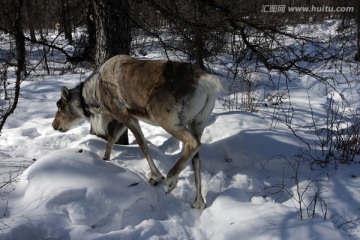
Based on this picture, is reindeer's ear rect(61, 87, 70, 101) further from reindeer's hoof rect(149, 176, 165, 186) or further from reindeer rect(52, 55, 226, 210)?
reindeer's hoof rect(149, 176, 165, 186)

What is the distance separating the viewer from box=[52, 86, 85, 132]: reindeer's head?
5211 millimetres

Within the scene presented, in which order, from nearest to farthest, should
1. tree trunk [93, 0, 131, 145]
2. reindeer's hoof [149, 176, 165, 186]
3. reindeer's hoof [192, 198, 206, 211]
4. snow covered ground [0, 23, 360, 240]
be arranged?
snow covered ground [0, 23, 360, 240] < reindeer's hoof [192, 198, 206, 211] < reindeer's hoof [149, 176, 165, 186] < tree trunk [93, 0, 131, 145]

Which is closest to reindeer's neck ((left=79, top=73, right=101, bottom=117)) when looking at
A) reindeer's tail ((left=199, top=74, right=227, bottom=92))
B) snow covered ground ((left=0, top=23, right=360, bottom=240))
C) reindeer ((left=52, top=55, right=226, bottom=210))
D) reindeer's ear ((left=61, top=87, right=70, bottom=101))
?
reindeer ((left=52, top=55, right=226, bottom=210))

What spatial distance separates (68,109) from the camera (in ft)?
17.6

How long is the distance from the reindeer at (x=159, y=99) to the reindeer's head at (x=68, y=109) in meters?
0.18

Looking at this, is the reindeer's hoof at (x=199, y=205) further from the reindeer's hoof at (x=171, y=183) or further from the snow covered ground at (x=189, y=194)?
the reindeer's hoof at (x=171, y=183)

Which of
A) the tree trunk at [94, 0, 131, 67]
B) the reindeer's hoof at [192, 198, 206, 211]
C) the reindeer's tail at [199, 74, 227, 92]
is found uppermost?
the tree trunk at [94, 0, 131, 67]

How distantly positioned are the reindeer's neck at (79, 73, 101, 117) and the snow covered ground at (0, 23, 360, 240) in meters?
0.46

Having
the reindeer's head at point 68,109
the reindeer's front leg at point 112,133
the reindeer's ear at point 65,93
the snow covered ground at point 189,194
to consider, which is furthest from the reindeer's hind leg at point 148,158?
the reindeer's ear at point 65,93

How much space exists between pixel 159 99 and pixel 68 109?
6.81 feet

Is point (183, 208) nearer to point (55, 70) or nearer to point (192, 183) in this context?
point (192, 183)

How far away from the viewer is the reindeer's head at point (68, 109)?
5211 mm

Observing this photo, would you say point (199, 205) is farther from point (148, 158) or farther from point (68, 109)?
point (68, 109)

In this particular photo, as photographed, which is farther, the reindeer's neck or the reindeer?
the reindeer's neck
